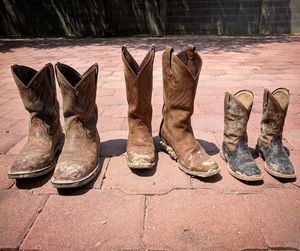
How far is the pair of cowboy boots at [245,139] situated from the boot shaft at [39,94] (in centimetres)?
121

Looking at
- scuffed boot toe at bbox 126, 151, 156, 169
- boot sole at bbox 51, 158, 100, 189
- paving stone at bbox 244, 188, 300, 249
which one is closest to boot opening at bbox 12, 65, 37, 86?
boot sole at bbox 51, 158, 100, 189

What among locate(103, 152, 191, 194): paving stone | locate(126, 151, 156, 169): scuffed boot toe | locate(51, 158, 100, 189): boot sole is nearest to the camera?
locate(51, 158, 100, 189): boot sole

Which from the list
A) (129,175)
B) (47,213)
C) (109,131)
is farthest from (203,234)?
(109,131)

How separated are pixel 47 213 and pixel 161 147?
0.98 m

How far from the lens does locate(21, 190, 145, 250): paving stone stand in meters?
1.23

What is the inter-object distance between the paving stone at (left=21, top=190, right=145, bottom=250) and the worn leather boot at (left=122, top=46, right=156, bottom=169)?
0.30m

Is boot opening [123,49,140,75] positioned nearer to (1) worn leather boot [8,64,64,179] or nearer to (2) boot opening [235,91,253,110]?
(1) worn leather boot [8,64,64,179]

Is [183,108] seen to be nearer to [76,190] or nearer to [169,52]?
[169,52]

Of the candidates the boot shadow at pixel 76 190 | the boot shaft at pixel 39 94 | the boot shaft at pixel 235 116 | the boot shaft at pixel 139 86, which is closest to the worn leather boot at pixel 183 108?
the boot shaft at pixel 139 86

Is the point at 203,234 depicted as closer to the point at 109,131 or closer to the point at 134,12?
the point at 109,131

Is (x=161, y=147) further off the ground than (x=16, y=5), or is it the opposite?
(x=16, y=5)

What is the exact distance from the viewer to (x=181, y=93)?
5.67 ft

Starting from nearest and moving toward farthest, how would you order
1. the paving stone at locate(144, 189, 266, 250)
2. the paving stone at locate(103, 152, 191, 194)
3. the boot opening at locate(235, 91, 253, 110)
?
the paving stone at locate(144, 189, 266, 250) < the paving stone at locate(103, 152, 191, 194) < the boot opening at locate(235, 91, 253, 110)

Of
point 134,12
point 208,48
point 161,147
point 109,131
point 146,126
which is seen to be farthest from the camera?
point 134,12
